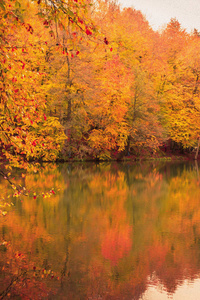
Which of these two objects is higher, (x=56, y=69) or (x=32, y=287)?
(x=56, y=69)

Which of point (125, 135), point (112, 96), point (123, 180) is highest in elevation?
point (112, 96)

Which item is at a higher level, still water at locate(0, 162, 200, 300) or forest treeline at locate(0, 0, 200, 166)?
forest treeline at locate(0, 0, 200, 166)

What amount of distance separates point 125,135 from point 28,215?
94.7 ft

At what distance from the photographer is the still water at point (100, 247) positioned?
7602mm

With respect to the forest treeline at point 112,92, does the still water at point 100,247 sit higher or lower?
lower

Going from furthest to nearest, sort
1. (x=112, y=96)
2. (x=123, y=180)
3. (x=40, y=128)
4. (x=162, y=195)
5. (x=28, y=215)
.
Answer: (x=112, y=96), (x=40, y=128), (x=123, y=180), (x=162, y=195), (x=28, y=215)

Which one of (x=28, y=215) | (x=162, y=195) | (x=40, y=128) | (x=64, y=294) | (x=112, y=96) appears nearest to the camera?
(x=64, y=294)

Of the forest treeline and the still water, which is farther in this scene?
the forest treeline

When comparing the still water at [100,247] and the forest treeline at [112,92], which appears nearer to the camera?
the still water at [100,247]

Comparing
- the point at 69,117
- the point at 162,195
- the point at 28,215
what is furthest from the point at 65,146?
the point at 28,215

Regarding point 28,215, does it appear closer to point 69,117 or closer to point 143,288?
point 143,288

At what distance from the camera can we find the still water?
7602 millimetres

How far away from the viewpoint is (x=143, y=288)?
7.67 meters

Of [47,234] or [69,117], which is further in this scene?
[69,117]
